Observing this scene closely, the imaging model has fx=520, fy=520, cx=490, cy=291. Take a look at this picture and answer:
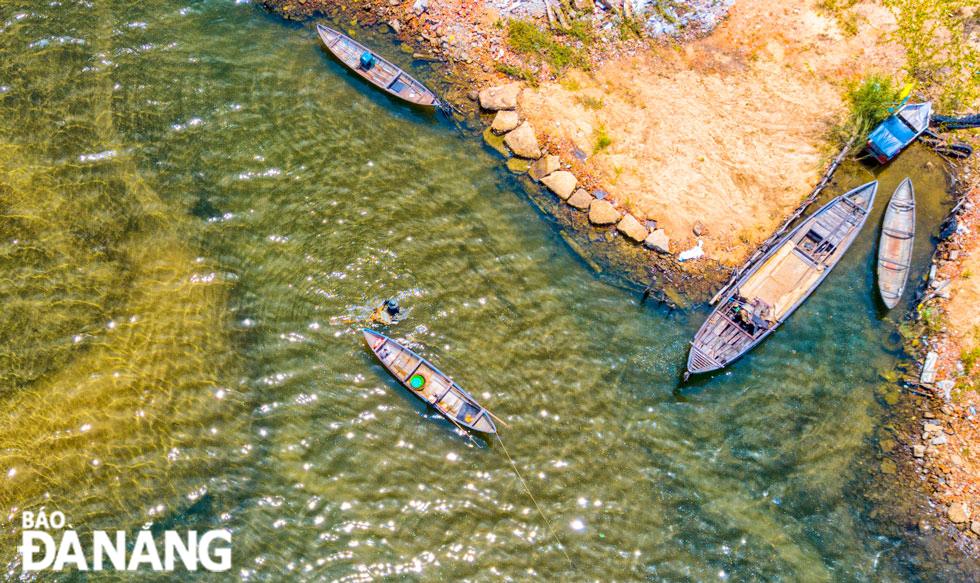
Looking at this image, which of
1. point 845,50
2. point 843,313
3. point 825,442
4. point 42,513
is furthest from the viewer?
point 845,50

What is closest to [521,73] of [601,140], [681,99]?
[601,140]

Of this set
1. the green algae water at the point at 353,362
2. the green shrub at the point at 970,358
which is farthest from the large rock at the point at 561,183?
the green shrub at the point at 970,358

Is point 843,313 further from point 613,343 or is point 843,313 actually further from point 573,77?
point 573,77

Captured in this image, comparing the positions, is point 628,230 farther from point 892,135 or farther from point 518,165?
point 892,135

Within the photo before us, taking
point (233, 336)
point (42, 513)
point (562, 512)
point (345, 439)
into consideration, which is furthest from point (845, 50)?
point (42, 513)

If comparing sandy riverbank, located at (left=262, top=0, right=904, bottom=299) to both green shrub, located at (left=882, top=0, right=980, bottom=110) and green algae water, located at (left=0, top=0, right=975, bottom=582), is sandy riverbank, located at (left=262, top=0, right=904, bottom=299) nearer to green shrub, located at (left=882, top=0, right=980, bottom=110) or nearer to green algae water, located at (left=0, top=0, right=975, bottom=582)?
green shrub, located at (left=882, top=0, right=980, bottom=110)

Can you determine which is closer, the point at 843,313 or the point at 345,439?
the point at 345,439
